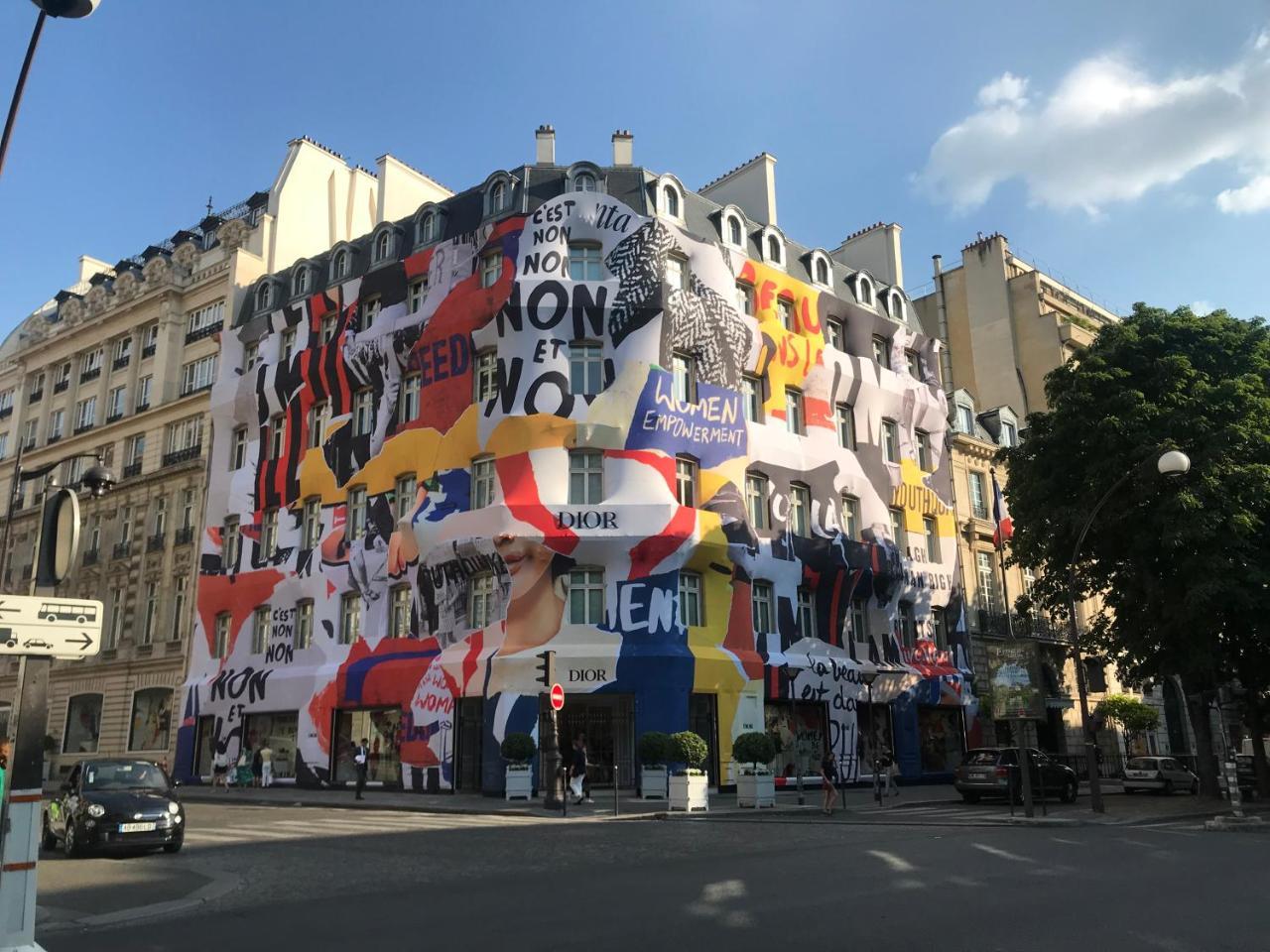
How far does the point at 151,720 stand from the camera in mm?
41844

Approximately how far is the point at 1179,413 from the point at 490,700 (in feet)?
66.8

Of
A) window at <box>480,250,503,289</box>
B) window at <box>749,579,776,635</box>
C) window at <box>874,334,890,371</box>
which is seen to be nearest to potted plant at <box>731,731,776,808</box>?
window at <box>749,579,776,635</box>

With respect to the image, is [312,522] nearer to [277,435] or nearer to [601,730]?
[277,435]

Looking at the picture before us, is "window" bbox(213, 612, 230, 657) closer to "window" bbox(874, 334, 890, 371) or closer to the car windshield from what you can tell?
the car windshield

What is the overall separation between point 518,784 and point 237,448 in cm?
2225

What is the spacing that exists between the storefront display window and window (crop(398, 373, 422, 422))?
11.1 metres

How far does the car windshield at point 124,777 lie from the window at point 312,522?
20.6 meters

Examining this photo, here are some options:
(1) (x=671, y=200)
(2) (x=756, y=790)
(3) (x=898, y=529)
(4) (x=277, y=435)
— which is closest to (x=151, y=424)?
(4) (x=277, y=435)

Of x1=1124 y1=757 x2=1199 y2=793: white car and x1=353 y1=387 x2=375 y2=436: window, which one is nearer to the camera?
x1=1124 y1=757 x2=1199 y2=793: white car

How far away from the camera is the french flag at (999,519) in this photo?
42.6 meters

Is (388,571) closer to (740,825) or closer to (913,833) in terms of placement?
(740,825)

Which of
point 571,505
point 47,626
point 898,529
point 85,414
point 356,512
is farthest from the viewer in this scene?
point 85,414

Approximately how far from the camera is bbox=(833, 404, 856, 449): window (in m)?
37.4

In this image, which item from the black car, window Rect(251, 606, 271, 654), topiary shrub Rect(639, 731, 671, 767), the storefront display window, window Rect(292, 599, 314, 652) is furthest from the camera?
window Rect(251, 606, 271, 654)
